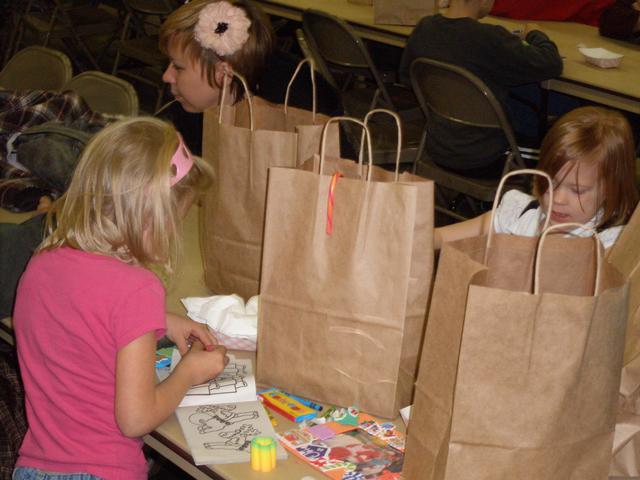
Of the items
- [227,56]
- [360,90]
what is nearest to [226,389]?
[227,56]

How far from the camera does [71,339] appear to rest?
4.31 feet

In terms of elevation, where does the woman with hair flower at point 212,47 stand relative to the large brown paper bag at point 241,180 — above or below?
above

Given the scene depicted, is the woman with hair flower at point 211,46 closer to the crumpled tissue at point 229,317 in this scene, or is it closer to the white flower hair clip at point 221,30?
the white flower hair clip at point 221,30

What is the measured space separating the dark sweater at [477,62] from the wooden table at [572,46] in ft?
0.35

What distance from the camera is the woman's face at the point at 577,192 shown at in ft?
5.41

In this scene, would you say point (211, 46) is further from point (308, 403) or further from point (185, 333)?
point (308, 403)

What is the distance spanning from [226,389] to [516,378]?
52cm

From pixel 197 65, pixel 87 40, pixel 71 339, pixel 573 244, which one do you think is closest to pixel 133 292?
pixel 71 339

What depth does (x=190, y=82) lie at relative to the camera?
84.8 inches

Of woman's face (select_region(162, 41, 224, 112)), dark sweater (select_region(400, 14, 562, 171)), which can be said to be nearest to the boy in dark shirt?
dark sweater (select_region(400, 14, 562, 171))

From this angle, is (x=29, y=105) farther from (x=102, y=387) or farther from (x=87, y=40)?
(x=87, y=40)

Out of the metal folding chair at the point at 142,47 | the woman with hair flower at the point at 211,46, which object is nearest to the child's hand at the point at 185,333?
the woman with hair flower at the point at 211,46

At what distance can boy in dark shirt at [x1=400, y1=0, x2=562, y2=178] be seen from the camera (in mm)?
3018

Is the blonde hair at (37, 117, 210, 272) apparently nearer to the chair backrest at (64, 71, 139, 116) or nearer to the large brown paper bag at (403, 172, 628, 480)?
the large brown paper bag at (403, 172, 628, 480)
